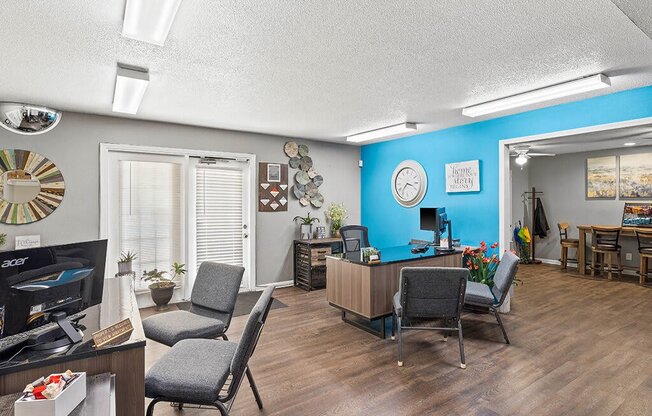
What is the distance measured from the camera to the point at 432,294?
283 centimetres

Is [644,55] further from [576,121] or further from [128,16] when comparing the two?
[128,16]

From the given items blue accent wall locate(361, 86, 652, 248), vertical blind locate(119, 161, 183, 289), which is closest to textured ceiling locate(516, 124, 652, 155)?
blue accent wall locate(361, 86, 652, 248)

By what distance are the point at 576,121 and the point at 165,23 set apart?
155 inches

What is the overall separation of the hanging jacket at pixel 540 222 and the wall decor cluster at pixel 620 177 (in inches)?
34.6

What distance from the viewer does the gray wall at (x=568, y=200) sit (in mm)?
6566

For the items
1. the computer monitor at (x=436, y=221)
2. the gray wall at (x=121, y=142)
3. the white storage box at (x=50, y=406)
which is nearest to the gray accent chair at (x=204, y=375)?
the white storage box at (x=50, y=406)

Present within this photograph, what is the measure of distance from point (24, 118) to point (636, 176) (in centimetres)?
913

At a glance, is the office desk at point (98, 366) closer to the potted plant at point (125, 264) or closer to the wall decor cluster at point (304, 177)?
the potted plant at point (125, 264)

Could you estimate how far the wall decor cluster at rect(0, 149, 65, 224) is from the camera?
3.61 m

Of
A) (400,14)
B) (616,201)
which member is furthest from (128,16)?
(616,201)

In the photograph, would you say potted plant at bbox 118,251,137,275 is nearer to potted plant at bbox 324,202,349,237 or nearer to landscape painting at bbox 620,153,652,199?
potted plant at bbox 324,202,349,237

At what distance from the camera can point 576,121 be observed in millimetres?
3582

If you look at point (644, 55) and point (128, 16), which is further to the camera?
point (644, 55)

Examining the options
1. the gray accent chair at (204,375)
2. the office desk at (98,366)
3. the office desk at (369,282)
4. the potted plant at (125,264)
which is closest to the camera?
the office desk at (98,366)
